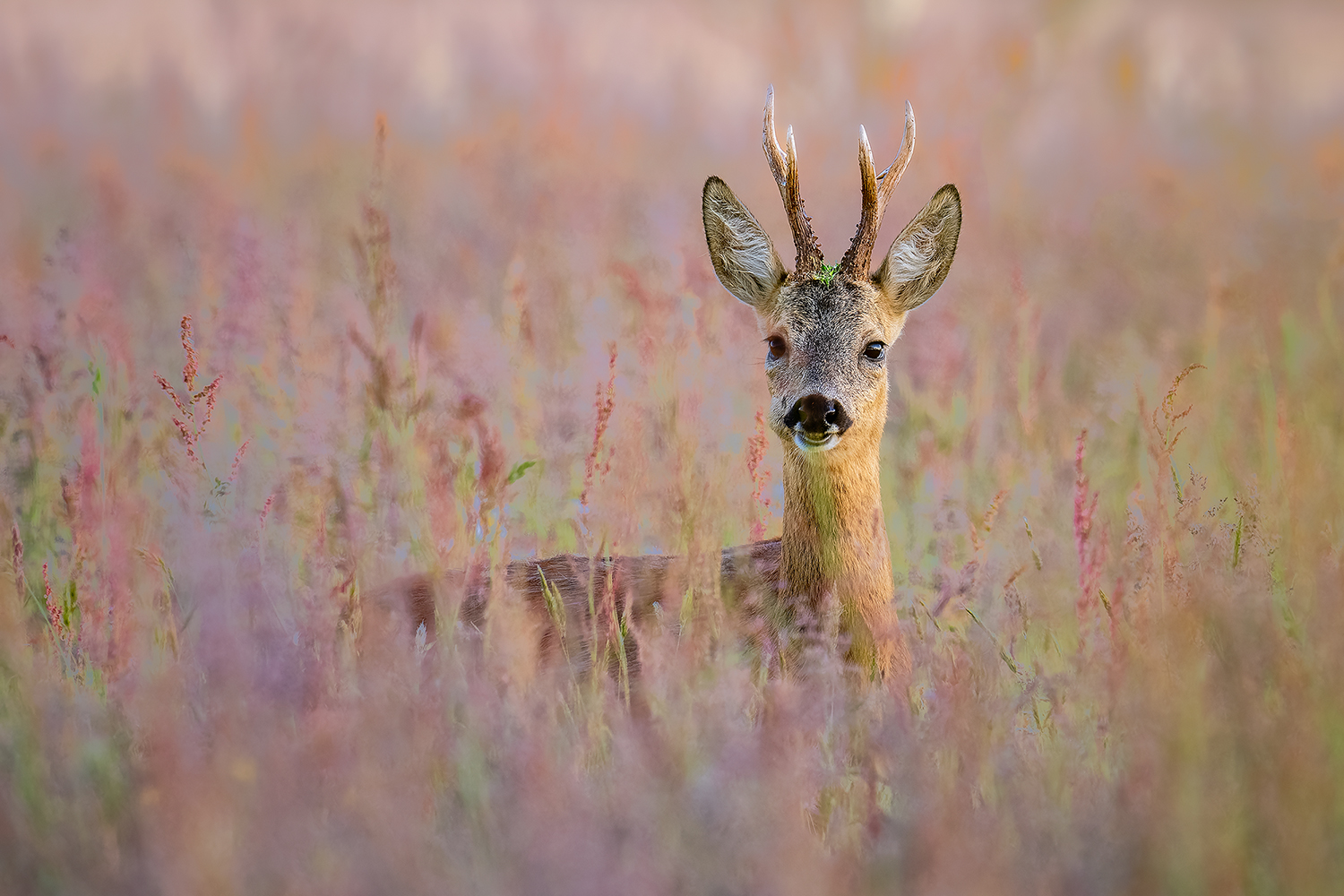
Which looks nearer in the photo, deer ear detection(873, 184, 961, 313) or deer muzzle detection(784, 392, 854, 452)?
deer muzzle detection(784, 392, 854, 452)

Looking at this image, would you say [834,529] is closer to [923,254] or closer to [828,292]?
[828,292]

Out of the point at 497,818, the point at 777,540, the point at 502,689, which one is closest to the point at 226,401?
the point at 777,540

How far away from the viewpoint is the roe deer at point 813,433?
3.91 m

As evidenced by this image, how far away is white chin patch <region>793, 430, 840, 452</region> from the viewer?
12.9 feet

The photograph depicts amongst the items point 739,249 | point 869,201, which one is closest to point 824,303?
point 869,201

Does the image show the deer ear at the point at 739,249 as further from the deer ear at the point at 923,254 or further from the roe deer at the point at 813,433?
the deer ear at the point at 923,254

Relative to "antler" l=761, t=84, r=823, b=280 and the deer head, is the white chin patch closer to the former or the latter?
the deer head

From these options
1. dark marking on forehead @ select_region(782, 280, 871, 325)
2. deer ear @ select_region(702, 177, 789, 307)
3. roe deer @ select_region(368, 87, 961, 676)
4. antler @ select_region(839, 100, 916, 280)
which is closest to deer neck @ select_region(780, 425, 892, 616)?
roe deer @ select_region(368, 87, 961, 676)

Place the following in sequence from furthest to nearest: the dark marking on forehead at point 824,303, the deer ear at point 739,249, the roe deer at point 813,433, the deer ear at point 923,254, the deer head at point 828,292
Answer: the deer ear at point 739,249 < the deer ear at point 923,254 < the dark marking on forehead at point 824,303 < the deer head at point 828,292 < the roe deer at point 813,433

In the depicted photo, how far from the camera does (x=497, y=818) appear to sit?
7.57 ft

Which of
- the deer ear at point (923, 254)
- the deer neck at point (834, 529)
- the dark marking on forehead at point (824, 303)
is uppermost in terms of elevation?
the deer ear at point (923, 254)

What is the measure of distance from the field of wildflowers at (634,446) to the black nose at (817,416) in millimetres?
377

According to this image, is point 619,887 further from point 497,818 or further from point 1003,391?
point 1003,391

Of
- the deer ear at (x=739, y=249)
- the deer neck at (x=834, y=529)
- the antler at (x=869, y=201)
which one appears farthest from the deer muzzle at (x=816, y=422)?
the deer ear at (x=739, y=249)
